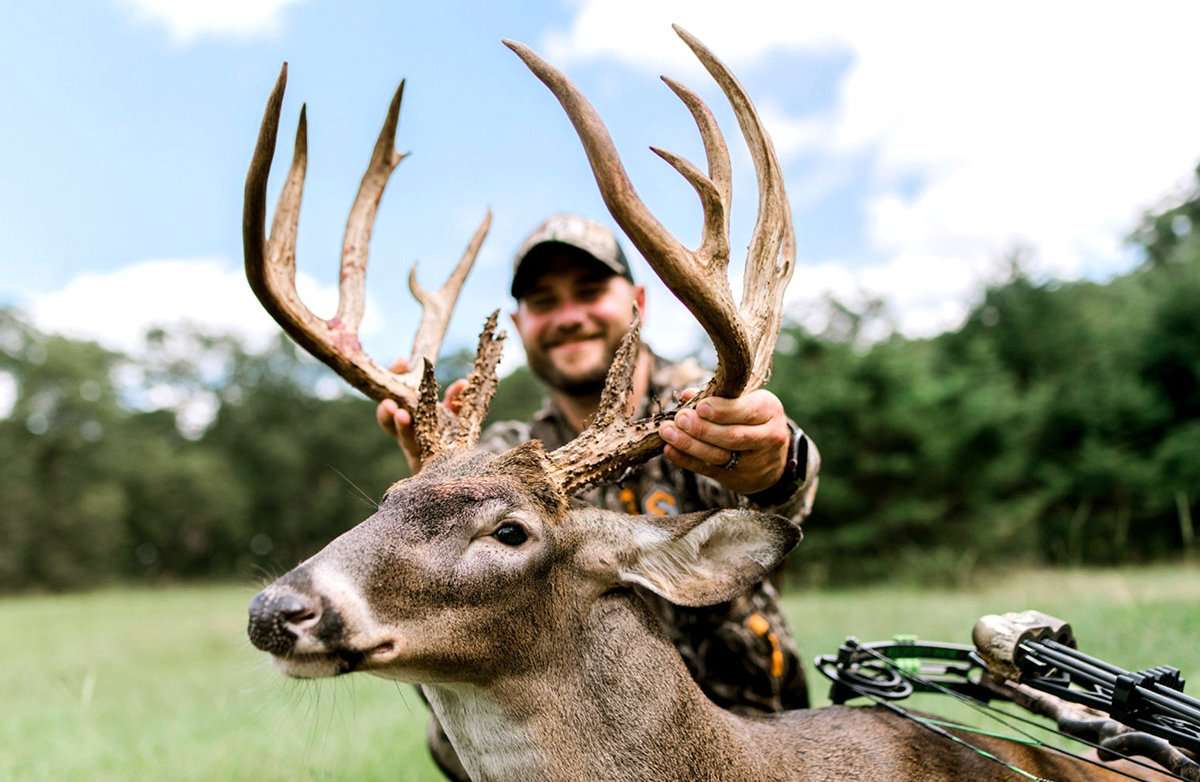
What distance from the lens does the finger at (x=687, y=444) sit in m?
2.92

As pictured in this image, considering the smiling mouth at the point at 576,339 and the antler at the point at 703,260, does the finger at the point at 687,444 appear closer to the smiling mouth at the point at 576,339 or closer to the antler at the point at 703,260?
the antler at the point at 703,260

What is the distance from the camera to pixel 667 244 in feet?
8.55

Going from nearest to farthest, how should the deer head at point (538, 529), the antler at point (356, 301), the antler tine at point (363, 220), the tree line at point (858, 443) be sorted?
the deer head at point (538, 529)
the antler at point (356, 301)
the antler tine at point (363, 220)
the tree line at point (858, 443)

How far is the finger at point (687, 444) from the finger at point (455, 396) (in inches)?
45.2

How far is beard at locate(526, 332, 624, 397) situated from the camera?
4.68 m

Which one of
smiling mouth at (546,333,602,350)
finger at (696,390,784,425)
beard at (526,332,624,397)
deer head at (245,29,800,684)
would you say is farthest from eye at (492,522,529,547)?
smiling mouth at (546,333,602,350)

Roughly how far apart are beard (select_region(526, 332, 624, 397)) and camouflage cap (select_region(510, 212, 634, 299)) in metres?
0.34

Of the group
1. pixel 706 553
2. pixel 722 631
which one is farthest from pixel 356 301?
pixel 722 631

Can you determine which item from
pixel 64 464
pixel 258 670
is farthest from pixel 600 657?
pixel 64 464

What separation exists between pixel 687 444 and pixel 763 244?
0.80 meters

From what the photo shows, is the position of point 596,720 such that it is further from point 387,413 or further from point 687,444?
point 387,413

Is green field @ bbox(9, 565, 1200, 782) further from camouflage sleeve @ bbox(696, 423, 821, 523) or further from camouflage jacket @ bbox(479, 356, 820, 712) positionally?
camouflage sleeve @ bbox(696, 423, 821, 523)

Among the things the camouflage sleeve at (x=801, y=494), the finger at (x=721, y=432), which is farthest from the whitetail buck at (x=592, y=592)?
the camouflage sleeve at (x=801, y=494)

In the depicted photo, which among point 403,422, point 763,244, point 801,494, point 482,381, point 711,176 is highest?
point 711,176
